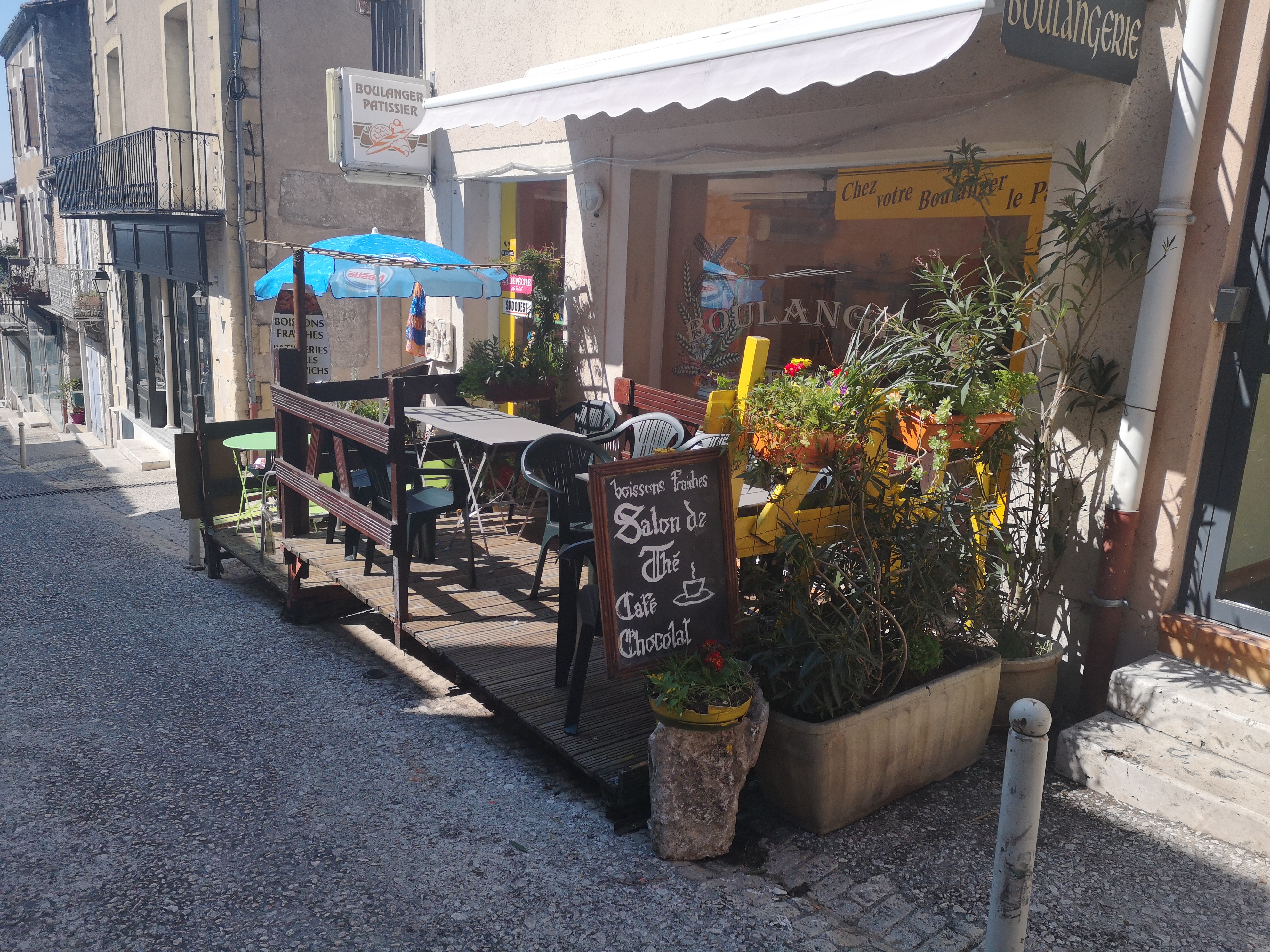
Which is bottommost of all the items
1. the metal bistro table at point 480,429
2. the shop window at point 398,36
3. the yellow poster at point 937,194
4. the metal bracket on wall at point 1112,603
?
the metal bracket on wall at point 1112,603

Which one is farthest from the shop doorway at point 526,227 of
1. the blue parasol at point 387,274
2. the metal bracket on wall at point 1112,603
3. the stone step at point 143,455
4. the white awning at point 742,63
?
the stone step at point 143,455

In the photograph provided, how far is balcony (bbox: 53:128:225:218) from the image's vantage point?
42.4 feet

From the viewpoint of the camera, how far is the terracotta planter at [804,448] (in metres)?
3.45

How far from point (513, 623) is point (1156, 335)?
3.19m

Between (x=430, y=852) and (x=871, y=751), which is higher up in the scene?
(x=871, y=751)

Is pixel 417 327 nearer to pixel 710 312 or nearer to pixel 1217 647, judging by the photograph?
pixel 710 312

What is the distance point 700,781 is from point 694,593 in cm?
72

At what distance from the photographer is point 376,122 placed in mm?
8609

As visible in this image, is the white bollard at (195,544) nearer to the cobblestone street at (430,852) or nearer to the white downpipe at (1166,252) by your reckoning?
the cobblestone street at (430,852)

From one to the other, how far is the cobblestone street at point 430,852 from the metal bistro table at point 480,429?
4.77ft

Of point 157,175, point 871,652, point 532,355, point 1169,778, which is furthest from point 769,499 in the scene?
point 157,175

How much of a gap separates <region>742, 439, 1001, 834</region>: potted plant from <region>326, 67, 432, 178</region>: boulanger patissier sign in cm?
639

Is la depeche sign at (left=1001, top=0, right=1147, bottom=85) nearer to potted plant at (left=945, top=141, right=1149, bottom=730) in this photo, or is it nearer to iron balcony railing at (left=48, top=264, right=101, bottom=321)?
potted plant at (left=945, top=141, right=1149, bottom=730)

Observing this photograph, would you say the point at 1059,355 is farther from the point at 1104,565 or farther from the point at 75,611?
the point at 75,611
